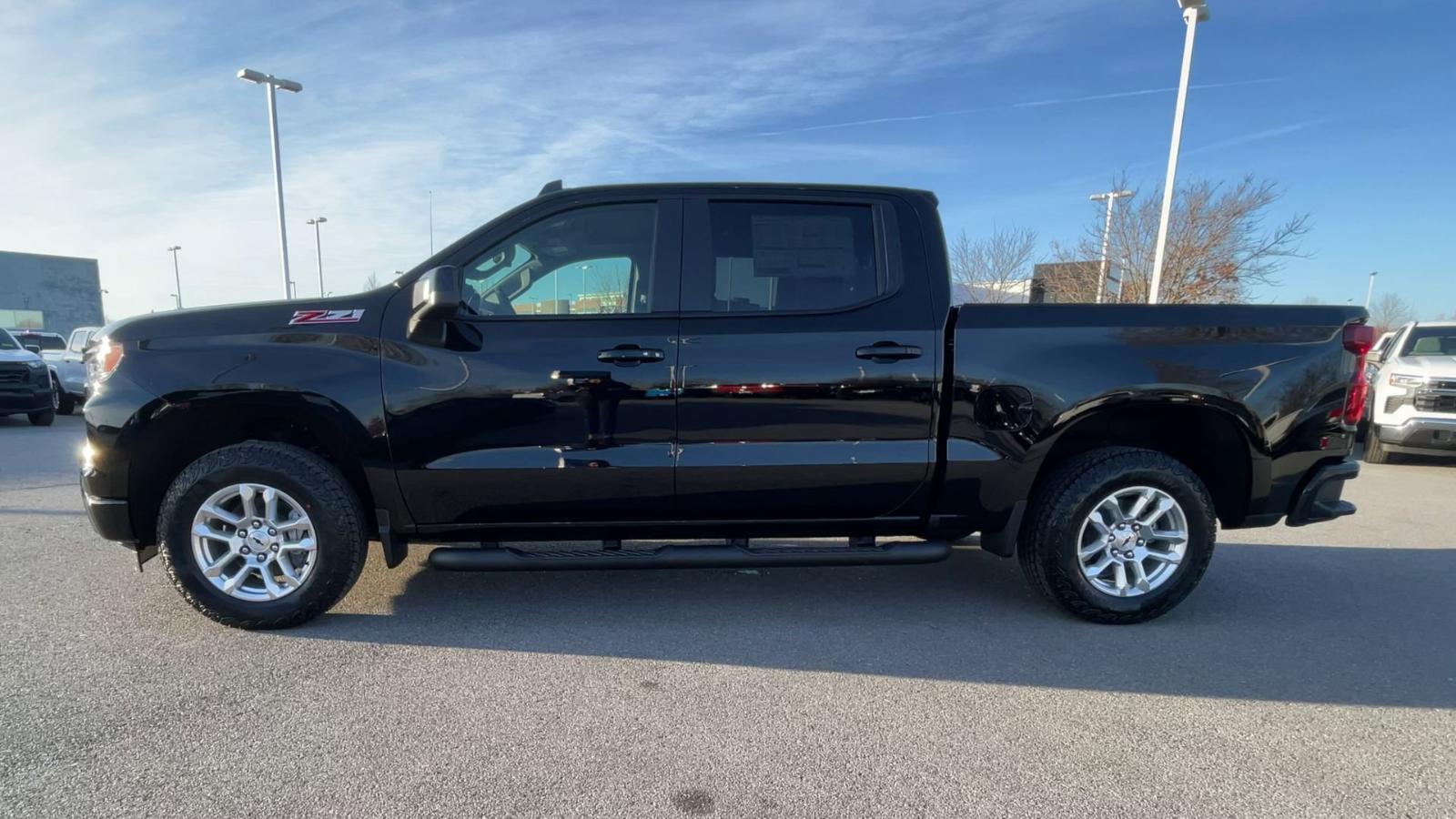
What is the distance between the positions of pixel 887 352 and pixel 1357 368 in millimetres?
2221

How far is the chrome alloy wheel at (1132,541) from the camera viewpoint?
353 cm

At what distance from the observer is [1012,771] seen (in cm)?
238

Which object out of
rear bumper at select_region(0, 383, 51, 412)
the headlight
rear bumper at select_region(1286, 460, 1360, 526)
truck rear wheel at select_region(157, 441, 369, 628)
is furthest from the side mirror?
rear bumper at select_region(0, 383, 51, 412)

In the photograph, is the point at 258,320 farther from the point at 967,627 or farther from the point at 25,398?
the point at 25,398

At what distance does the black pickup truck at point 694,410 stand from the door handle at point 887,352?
14mm

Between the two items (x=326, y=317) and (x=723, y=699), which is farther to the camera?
(x=326, y=317)

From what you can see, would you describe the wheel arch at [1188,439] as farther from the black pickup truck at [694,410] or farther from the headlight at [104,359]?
the headlight at [104,359]

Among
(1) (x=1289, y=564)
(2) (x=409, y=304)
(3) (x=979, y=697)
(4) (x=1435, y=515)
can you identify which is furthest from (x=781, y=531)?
(4) (x=1435, y=515)

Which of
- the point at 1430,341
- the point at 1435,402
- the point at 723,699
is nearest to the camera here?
the point at 723,699

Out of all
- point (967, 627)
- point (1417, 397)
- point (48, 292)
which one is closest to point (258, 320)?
point (967, 627)

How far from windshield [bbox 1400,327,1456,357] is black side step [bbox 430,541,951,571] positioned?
9116mm

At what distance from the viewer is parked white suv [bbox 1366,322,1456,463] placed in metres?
8.05

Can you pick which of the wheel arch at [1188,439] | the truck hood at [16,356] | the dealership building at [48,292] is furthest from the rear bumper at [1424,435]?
the dealership building at [48,292]

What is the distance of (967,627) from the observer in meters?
3.53
